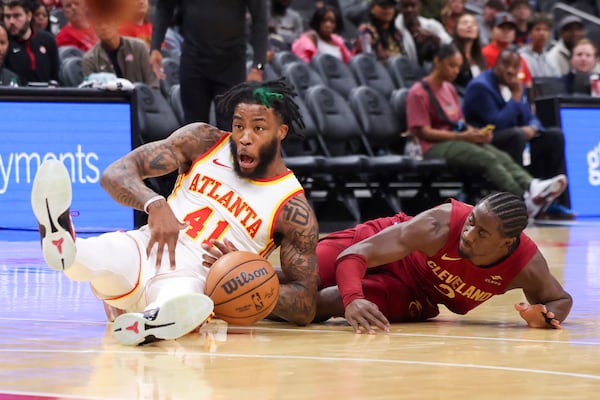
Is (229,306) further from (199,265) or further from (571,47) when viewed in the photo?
(571,47)

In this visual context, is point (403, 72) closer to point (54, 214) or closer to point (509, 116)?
point (509, 116)

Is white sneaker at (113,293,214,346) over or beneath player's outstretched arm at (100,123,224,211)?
beneath

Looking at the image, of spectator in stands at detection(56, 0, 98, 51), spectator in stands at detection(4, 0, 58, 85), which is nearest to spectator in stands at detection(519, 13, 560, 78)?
spectator in stands at detection(56, 0, 98, 51)

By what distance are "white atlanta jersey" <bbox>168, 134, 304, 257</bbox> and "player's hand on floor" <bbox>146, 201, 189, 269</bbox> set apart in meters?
0.26

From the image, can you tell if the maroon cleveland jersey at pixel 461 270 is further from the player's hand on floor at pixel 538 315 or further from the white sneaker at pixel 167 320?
the white sneaker at pixel 167 320

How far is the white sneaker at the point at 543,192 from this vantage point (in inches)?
448

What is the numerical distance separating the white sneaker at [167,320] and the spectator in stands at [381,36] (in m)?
9.87

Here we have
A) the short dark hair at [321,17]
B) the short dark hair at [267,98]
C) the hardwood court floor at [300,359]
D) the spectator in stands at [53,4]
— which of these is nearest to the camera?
the hardwood court floor at [300,359]

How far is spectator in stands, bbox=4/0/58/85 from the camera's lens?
10.5 metres

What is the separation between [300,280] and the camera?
16.3 ft

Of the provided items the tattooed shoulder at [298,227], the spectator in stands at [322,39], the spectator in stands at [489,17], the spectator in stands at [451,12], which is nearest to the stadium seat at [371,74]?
the spectator in stands at [322,39]

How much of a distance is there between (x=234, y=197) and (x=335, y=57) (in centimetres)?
795

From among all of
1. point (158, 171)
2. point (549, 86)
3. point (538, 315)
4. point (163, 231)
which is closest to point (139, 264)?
point (163, 231)

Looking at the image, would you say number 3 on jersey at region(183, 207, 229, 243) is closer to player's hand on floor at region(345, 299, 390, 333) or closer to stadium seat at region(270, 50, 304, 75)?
player's hand on floor at region(345, 299, 390, 333)
